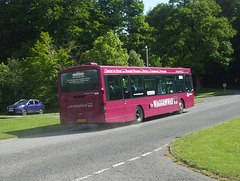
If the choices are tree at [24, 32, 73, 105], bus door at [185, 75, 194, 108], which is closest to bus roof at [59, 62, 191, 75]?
bus door at [185, 75, 194, 108]

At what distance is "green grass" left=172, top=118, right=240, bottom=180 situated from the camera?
599 cm

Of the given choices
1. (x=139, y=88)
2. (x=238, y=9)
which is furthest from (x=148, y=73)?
(x=238, y=9)

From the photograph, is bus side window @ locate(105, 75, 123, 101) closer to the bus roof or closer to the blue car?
the bus roof

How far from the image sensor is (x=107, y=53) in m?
36.5

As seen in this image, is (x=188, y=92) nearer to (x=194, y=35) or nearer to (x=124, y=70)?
(x=124, y=70)

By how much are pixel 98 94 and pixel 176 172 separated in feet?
26.7

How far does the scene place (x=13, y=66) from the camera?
38500 millimetres

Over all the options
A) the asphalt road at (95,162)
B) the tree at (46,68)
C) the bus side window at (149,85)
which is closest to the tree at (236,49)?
the tree at (46,68)

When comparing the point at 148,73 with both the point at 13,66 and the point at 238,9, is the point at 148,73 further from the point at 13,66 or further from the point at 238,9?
the point at 238,9

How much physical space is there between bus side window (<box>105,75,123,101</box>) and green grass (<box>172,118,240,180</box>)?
524 centimetres

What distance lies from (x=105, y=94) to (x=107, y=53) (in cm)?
2304

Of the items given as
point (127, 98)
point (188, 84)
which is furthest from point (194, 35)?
point (127, 98)

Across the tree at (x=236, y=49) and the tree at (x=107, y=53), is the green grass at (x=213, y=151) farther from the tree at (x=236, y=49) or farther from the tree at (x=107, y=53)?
the tree at (x=236, y=49)

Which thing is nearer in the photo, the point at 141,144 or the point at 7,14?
the point at 141,144
